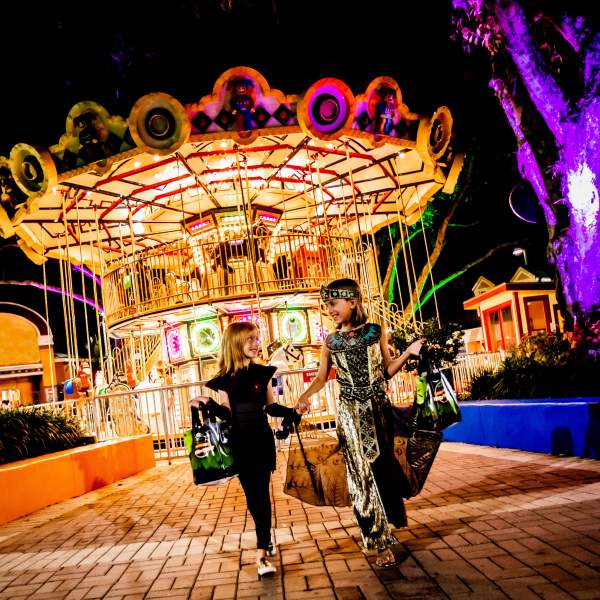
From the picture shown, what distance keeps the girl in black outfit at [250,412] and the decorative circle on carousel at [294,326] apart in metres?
11.2

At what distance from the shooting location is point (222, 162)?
13938 millimetres

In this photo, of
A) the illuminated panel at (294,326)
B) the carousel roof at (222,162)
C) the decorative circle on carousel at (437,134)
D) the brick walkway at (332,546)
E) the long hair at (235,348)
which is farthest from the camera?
the illuminated panel at (294,326)

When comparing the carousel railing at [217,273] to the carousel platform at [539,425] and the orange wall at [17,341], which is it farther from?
the orange wall at [17,341]

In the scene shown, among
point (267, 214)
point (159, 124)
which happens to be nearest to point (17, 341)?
point (267, 214)

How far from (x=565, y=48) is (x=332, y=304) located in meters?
11.3

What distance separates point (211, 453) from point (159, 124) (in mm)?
6362

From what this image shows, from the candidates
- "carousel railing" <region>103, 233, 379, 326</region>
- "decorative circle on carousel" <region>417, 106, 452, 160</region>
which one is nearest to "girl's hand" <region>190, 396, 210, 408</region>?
"decorative circle on carousel" <region>417, 106, 452, 160</region>

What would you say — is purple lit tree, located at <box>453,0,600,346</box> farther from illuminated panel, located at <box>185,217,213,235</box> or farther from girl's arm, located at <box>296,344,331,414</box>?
illuminated panel, located at <box>185,217,213,235</box>

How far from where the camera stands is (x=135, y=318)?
14.3 metres

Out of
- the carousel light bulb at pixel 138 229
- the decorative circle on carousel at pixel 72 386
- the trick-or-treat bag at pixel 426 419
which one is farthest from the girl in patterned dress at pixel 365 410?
the carousel light bulb at pixel 138 229

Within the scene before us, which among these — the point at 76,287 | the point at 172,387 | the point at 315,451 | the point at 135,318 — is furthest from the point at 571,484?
the point at 76,287

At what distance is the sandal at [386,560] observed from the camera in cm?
366

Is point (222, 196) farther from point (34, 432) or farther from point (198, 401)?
point (198, 401)

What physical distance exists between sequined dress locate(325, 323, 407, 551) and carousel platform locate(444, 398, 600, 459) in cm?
353
